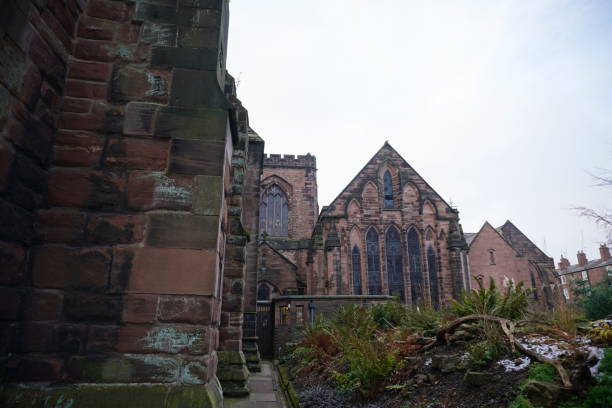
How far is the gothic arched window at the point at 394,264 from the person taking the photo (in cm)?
2350

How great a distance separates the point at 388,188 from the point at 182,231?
945 inches

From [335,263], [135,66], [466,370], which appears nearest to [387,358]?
[466,370]

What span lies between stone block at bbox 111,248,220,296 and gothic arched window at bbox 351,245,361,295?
68.7ft

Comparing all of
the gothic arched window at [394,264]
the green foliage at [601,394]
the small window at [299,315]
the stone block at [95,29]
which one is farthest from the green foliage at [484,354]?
the gothic arched window at [394,264]

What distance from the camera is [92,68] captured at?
3059 millimetres

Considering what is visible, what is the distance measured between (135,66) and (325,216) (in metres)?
20.8

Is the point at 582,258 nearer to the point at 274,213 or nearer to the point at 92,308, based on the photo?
the point at 274,213

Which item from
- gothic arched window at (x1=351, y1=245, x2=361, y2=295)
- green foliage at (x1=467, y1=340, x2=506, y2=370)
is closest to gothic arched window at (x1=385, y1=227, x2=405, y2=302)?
gothic arched window at (x1=351, y1=245, x2=361, y2=295)

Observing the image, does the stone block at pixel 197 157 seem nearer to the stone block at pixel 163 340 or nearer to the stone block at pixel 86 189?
the stone block at pixel 86 189

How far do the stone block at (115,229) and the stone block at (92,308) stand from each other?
0.38 metres

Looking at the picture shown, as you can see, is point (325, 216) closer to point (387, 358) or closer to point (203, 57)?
point (387, 358)

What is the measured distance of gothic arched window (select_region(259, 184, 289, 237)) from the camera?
32719mm

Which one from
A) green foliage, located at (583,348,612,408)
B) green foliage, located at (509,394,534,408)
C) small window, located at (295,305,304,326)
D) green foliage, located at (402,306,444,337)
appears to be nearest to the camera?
green foliage, located at (583,348,612,408)

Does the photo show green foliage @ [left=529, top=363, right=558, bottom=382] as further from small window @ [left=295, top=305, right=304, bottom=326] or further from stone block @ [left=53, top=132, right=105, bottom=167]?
small window @ [left=295, top=305, right=304, bottom=326]
